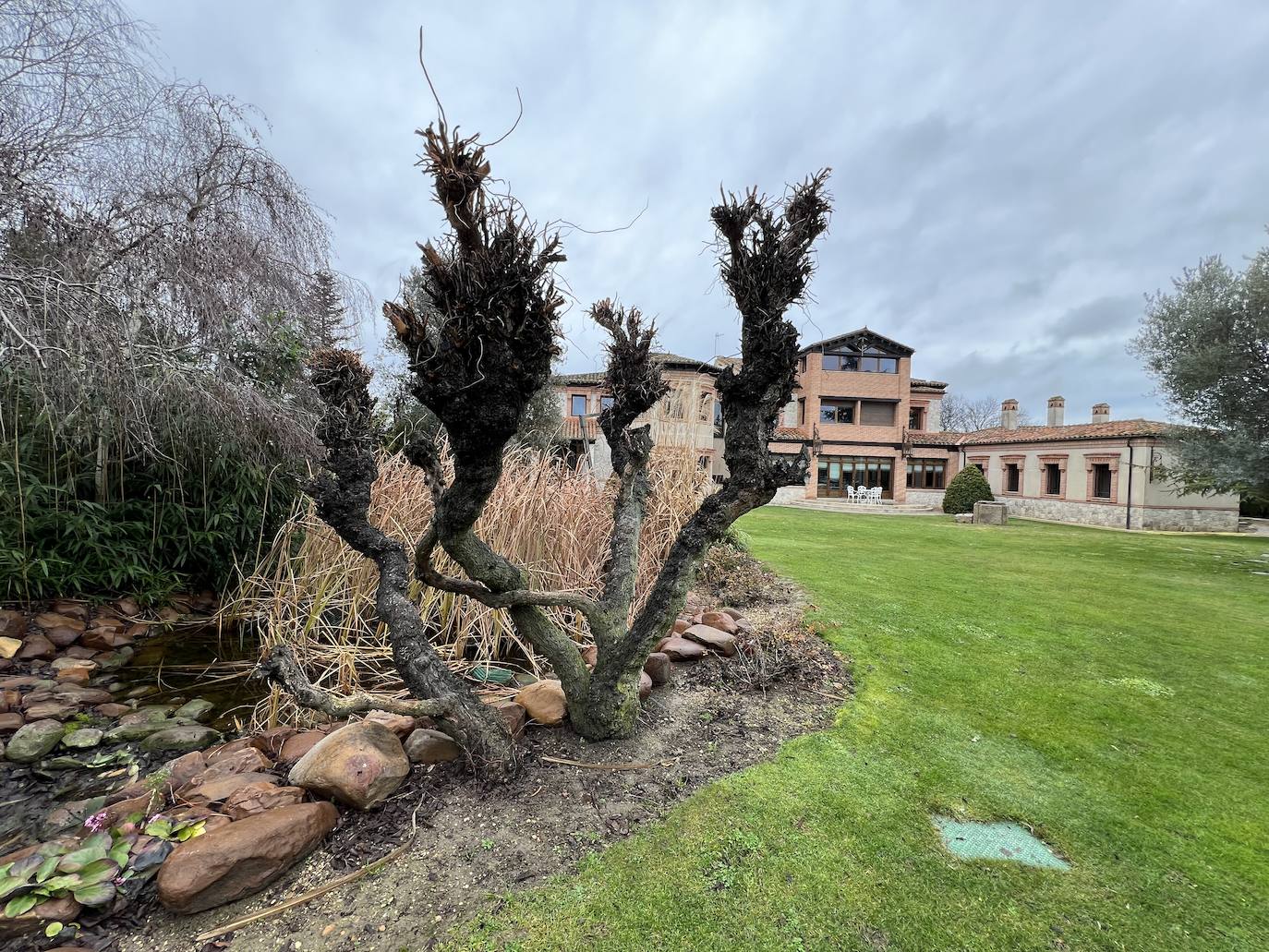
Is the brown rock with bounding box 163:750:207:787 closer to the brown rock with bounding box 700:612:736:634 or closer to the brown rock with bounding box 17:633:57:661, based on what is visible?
the brown rock with bounding box 17:633:57:661

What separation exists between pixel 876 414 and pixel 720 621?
2498cm

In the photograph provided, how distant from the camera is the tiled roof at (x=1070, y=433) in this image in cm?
1767

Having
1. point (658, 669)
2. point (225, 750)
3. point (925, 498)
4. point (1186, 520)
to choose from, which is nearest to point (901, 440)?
point (925, 498)

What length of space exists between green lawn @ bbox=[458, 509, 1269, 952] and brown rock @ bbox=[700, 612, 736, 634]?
0.87 metres

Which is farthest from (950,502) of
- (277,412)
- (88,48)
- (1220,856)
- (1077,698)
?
(88,48)

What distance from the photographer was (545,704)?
2.48 m

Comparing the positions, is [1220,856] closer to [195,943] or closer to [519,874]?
[519,874]

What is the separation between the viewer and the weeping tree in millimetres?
1480

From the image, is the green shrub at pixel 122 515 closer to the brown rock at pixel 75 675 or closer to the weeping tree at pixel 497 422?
the brown rock at pixel 75 675

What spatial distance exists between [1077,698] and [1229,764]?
0.70 meters

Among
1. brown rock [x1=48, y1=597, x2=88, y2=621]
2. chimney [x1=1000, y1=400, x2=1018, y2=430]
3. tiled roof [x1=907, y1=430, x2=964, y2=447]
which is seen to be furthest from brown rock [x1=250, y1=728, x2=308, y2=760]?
chimney [x1=1000, y1=400, x2=1018, y2=430]

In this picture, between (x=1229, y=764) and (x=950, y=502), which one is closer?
(x=1229, y=764)

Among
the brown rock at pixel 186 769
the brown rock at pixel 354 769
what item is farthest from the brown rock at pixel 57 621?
the brown rock at pixel 354 769

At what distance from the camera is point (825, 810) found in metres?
1.98
